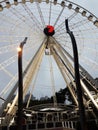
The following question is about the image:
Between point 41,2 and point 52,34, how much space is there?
3.56 meters

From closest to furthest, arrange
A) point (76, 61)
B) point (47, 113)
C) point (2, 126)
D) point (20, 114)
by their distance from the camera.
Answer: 1. point (20, 114)
2. point (76, 61)
3. point (2, 126)
4. point (47, 113)

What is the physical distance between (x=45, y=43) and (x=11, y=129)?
339 inches

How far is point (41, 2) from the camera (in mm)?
32562

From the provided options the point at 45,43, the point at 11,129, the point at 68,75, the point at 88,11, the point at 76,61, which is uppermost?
the point at 88,11

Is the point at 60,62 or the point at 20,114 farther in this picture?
the point at 60,62

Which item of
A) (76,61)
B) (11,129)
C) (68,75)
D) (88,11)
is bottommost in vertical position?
(11,129)

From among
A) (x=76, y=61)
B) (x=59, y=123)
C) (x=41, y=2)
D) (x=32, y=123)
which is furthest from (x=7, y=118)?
(x=76, y=61)

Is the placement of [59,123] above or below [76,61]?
below

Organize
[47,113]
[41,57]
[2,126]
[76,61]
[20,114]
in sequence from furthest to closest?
[47,113]
[41,57]
[2,126]
[76,61]
[20,114]

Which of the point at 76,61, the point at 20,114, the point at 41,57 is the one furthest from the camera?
the point at 41,57

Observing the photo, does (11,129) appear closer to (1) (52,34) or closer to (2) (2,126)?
(2) (2,126)

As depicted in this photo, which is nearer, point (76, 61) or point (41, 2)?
point (76, 61)

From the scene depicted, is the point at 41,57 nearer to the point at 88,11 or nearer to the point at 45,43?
the point at 45,43

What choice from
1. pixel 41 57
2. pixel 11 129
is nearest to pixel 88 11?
pixel 41 57
